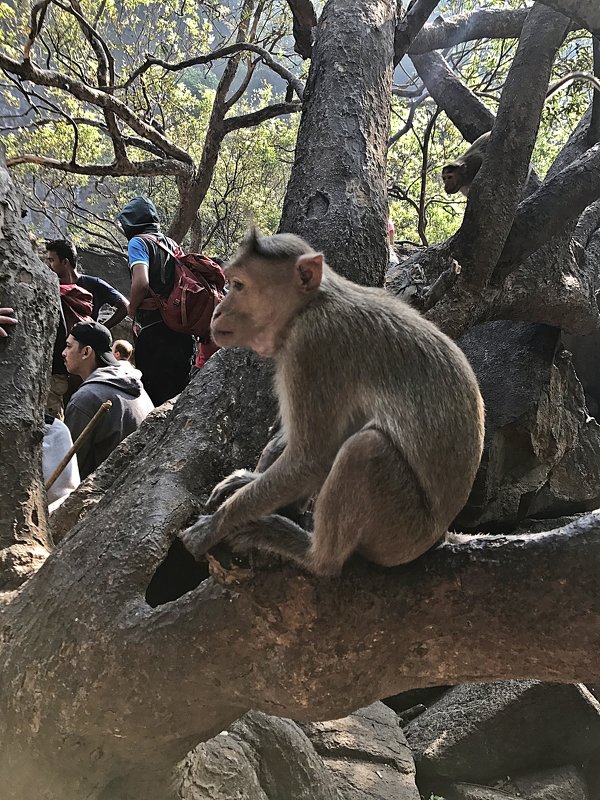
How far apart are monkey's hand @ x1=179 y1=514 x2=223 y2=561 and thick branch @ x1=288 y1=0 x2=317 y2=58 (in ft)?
15.5

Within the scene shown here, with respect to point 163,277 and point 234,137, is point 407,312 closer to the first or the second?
point 163,277

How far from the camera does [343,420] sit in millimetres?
2152

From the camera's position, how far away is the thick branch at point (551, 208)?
399 cm

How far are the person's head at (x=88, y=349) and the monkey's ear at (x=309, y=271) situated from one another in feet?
10.1

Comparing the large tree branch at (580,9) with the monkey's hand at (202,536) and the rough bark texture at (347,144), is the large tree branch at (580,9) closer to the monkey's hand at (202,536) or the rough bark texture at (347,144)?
the rough bark texture at (347,144)

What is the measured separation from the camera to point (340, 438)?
7.11ft

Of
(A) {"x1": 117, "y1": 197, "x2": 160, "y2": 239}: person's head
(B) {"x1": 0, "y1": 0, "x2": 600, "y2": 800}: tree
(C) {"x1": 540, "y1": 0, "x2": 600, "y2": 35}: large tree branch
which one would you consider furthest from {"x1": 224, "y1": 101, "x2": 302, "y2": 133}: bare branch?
(B) {"x1": 0, "y1": 0, "x2": 600, "y2": 800}: tree

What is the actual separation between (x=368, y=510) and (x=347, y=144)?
237cm

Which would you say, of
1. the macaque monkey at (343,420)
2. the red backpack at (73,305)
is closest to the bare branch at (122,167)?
the red backpack at (73,305)

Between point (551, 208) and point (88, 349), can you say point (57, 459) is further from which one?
point (551, 208)

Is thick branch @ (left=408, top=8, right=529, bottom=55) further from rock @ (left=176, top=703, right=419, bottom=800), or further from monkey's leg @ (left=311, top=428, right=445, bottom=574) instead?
rock @ (left=176, top=703, right=419, bottom=800)

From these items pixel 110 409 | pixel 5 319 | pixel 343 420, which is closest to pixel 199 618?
pixel 343 420

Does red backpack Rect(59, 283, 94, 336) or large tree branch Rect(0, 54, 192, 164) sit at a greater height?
large tree branch Rect(0, 54, 192, 164)

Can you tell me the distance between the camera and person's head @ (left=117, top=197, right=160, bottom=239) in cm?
509
